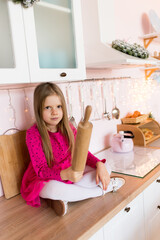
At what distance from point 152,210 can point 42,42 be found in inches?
42.8

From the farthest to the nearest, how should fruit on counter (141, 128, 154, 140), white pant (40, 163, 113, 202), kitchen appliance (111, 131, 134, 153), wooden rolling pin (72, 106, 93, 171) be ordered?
fruit on counter (141, 128, 154, 140)
kitchen appliance (111, 131, 134, 153)
white pant (40, 163, 113, 202)
wooden rolling pin (72, 106, 93, 171)

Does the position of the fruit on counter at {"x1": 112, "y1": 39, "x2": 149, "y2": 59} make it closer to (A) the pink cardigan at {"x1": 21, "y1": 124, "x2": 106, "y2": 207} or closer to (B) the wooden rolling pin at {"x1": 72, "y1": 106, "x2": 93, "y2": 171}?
(A) the pink cardigan at {"x1": 21, "y1": 124, "x2": 106, "y2": 207}

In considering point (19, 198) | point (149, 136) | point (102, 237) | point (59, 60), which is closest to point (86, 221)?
point (102, 237)

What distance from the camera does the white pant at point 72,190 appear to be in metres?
0.93

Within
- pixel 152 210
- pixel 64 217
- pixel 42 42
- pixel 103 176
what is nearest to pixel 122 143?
pixel 152 210

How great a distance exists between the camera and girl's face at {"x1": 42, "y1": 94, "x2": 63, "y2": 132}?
106 cm

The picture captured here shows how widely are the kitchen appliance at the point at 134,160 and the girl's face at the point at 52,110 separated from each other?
0.51m

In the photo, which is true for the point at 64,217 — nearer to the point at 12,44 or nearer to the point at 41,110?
the point at 41,110

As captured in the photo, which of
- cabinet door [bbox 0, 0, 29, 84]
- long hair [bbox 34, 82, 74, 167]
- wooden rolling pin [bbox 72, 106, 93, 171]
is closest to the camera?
wooden rolling pin [bbox 72, 106, 93, 171]

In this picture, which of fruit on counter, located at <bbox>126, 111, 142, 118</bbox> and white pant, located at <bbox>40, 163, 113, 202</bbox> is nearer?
white pant, located at <bbox>40, 163, 113, 202</bbox>

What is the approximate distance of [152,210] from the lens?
4.16ft

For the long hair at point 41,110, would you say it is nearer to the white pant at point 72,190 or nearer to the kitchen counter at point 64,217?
the white pant at point 72,190

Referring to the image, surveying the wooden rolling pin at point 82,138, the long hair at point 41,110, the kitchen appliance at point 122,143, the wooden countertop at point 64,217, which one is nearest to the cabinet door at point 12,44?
the long hair at point 41,110

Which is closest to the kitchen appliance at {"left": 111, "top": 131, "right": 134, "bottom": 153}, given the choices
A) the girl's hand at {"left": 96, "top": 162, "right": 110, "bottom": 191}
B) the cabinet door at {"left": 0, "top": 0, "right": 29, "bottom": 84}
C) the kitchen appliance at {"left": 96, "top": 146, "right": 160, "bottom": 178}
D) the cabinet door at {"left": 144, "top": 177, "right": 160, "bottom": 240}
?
the kitchen appliance at {"left": 96, "top": 146, "right": 160, "bottom": 178}
